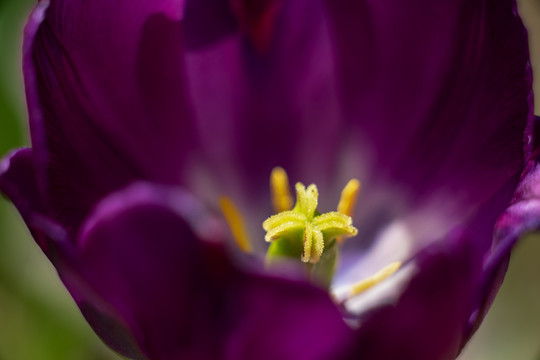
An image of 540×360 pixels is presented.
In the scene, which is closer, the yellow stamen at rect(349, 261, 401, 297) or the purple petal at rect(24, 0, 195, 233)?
the purple petal at rect(24, 0, 195, 233)

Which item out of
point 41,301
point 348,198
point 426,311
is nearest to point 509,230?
point 426,311

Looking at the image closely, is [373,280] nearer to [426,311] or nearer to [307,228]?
[307,228]

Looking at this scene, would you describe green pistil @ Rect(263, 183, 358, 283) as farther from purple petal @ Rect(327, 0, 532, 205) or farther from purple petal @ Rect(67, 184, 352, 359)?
purple petal @ Rect(67, 184, 352, 359)

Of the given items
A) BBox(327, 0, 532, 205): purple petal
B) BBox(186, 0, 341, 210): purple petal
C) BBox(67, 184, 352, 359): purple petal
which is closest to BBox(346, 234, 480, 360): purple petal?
BBox(67, 184, 352, 359): purple petal

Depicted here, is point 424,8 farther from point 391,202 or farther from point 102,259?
point 102,259

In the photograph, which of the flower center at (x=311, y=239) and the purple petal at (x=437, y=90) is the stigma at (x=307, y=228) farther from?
the purple petal at (x=437, y=90)

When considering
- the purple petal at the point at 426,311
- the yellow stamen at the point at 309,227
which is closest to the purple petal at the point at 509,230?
the purple petal at the point at 426,311
